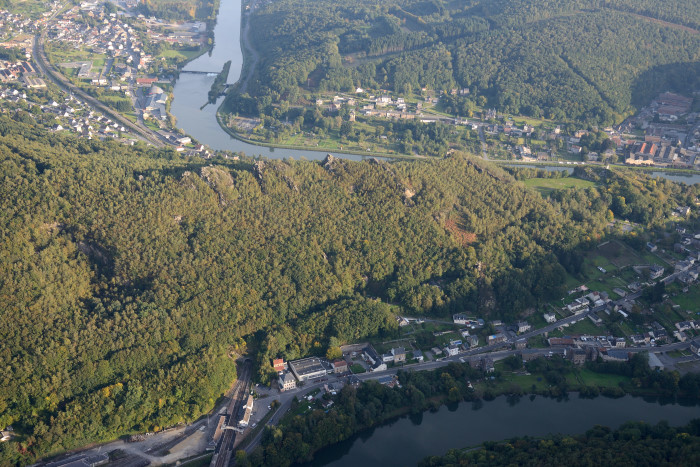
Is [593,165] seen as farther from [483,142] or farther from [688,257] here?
[688,257]

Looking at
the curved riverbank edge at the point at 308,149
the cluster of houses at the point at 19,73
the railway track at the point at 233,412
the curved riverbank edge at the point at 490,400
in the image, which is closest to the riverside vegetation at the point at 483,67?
the curved riverbank edge at the point at 308,149

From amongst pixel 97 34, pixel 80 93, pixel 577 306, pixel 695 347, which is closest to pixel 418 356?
pixel 577 306

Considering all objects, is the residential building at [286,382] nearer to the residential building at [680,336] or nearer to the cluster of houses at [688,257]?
the residential building at [680,336]

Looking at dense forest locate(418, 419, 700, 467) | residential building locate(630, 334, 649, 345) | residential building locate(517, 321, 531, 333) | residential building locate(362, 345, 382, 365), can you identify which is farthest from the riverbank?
dense forest locate(418, 419, 700, 467)

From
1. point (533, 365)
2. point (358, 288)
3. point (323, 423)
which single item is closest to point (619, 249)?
point (533, 365)

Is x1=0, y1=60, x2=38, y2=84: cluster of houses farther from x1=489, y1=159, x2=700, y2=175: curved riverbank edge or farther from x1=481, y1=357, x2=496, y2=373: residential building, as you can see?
x1=481, y1=357, x2=496, y2=373: residential building
